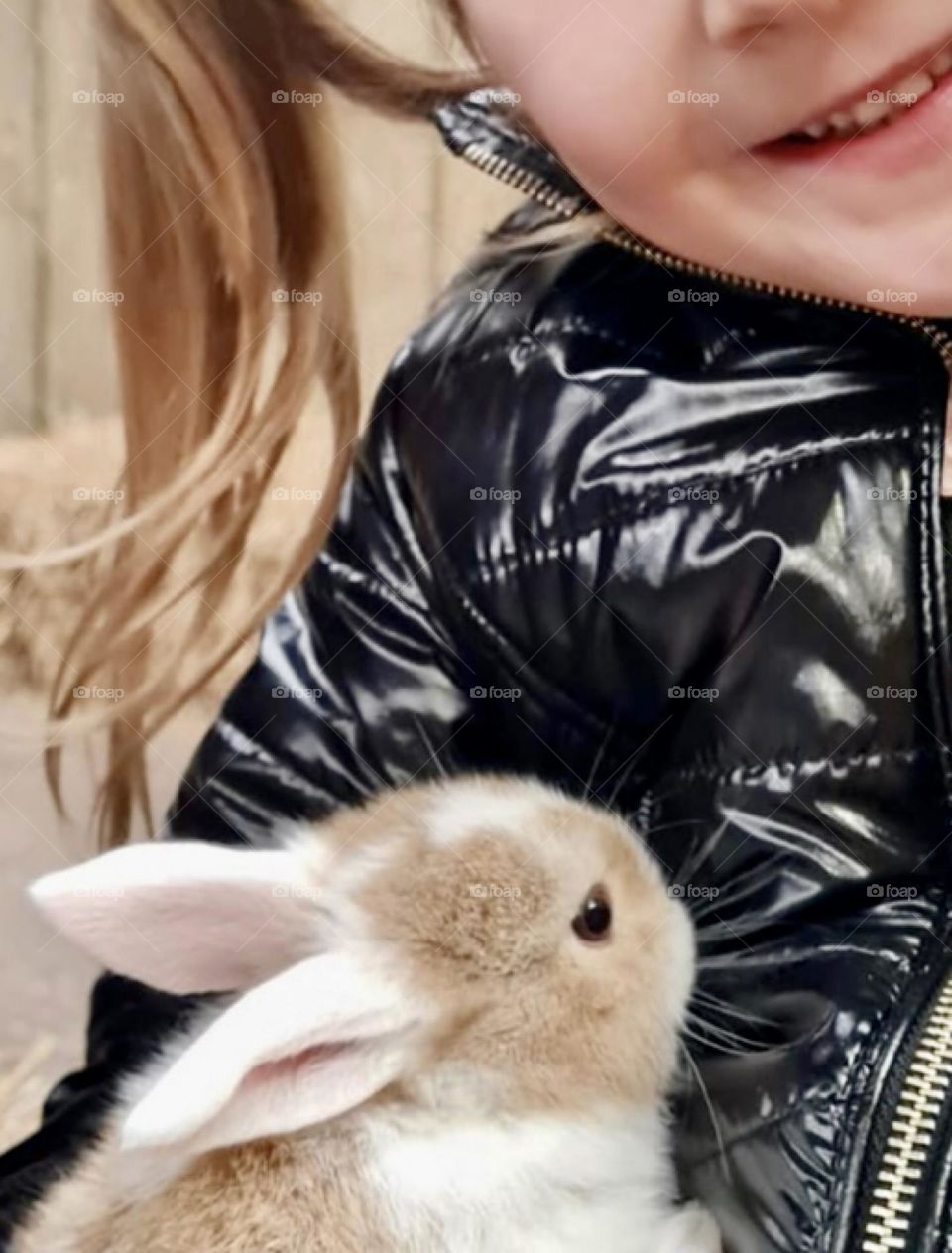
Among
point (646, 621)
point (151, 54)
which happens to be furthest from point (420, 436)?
point (151, 54)

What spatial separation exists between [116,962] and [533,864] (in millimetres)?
277

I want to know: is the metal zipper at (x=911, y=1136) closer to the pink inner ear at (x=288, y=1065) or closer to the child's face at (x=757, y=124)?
the child's face at (x=757, y=124)

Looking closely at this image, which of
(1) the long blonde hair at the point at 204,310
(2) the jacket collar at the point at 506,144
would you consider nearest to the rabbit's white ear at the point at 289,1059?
(1) the long blonde hair at the point at 204,310

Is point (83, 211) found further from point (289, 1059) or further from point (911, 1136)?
point (911, 1136)

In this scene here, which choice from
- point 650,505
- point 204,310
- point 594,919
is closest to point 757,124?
point 650,505

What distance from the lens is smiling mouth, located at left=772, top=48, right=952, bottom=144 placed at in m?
0.76

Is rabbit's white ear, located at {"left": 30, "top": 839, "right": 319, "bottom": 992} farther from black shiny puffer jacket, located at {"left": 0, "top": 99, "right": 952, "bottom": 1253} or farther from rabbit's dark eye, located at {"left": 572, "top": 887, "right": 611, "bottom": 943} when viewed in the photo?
rabbit's dark eye, located at {"left": 572, "top": 887, "right": 611, "bottom": 943}

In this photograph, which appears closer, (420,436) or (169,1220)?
(169,1220)

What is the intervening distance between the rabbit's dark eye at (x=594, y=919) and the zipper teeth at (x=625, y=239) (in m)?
0.40

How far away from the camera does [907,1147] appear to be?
679mm

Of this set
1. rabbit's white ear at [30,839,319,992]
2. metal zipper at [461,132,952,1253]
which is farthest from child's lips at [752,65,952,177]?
rabbit's white ear at [30,839,319,992]

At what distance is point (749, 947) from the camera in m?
0.82

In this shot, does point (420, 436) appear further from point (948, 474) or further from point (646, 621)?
point (948, 474)

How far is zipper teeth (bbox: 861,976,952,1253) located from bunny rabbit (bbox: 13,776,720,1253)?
0.13m
